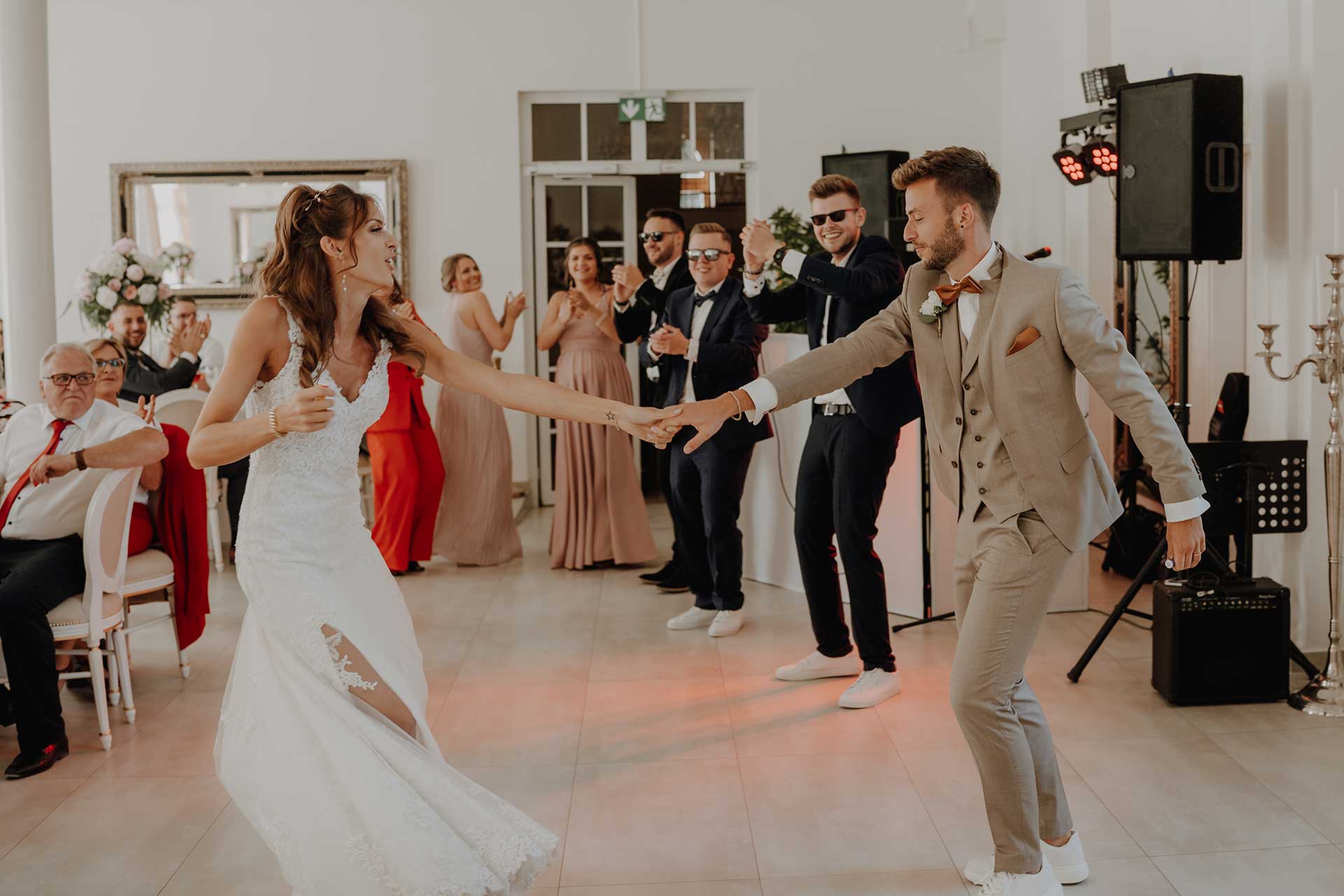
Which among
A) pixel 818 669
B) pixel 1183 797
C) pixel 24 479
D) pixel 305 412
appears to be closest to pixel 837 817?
pixel 1183 797

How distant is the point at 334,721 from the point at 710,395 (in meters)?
2.90

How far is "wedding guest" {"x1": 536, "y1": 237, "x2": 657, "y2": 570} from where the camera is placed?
265 inches

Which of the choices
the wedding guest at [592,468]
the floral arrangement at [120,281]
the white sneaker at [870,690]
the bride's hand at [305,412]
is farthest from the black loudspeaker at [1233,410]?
the floral arrangement at [120,281]

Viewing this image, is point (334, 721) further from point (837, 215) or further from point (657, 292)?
point (657, 292)

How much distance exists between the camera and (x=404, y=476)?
263 inches

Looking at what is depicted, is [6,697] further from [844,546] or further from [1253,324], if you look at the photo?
[1253,324]

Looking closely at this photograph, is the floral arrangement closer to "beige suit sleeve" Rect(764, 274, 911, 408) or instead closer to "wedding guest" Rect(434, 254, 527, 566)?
"wedding guest" Rect(434, 254, 527, 566)

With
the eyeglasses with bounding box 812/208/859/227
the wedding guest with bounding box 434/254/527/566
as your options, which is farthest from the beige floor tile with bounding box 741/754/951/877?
the wedding guest with bounding box 434/254/527/566

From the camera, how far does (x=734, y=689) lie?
461 cm

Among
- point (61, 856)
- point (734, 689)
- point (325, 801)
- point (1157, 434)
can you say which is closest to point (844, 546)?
point (734, 689)

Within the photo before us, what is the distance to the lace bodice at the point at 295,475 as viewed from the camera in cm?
272

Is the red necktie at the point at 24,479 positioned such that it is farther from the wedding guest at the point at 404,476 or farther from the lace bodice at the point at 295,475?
the wedding guest at the point at 404,476

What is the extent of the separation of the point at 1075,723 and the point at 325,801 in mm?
2499

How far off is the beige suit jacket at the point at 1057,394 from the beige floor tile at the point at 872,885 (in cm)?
86
